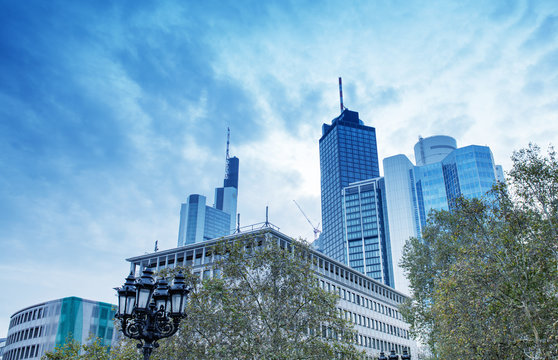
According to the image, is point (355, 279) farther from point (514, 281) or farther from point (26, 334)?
point (26, 334)

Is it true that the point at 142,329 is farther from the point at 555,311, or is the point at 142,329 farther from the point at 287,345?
the point at 555,311

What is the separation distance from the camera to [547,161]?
27.1 m

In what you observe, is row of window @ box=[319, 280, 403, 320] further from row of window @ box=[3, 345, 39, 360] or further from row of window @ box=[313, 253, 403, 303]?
row of window @ box=[3, 345, 39, 360]

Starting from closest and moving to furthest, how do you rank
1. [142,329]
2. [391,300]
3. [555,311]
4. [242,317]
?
[142,329]
[555,311]
[242,317]
[391,300]

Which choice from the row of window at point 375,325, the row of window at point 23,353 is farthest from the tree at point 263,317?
the row of window at point 23,353

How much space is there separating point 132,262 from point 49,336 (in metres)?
24.2

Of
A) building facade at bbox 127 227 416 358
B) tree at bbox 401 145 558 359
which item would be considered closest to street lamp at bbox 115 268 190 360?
tree at bbox 401 145 558 359

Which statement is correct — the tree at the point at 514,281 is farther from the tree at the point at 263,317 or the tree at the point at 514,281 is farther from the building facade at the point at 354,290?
the building facade at the point at 354,290

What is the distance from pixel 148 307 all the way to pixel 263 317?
1363cm

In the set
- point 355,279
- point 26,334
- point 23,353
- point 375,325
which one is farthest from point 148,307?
point 26,334

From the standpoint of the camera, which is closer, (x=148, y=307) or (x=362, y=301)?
(x=148, y=307)

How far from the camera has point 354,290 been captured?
86188 mm

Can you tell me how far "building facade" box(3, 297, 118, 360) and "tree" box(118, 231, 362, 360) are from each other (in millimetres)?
67821

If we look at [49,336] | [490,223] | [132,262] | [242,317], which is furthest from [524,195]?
[49,336]
